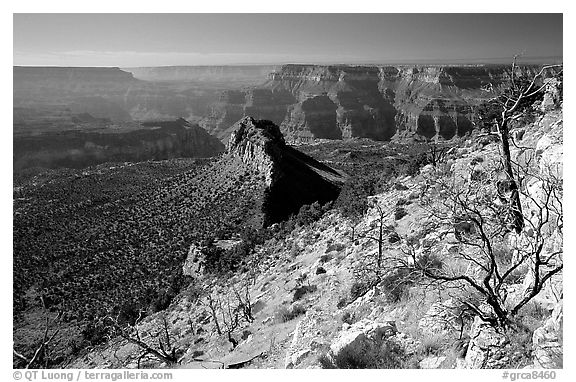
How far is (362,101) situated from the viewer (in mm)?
143250

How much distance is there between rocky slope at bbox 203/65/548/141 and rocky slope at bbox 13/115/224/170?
38498 mm

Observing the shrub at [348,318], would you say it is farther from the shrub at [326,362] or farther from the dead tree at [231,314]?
the dead tree at [231,314]

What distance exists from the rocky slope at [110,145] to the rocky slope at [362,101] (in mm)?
38498

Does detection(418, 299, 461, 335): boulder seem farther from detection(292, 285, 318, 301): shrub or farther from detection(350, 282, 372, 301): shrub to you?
detection(292, 285, 318, 301): shrub

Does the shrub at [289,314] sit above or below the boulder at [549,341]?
below

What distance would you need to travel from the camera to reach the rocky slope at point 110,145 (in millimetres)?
81356

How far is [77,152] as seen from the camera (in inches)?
3465

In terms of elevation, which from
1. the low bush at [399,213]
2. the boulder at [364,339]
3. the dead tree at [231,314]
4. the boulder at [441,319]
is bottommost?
the dead tree at [231,314]

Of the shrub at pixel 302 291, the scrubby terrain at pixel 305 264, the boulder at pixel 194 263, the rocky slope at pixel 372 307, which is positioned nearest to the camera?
the rocky slope at pixel 372 307

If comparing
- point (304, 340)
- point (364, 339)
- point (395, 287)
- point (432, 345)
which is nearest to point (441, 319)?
point (432, 345)

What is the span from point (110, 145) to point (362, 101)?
290 ft

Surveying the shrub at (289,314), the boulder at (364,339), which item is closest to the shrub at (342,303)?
the shrub at (289,314)

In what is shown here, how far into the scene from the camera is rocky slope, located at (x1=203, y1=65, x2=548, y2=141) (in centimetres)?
11931

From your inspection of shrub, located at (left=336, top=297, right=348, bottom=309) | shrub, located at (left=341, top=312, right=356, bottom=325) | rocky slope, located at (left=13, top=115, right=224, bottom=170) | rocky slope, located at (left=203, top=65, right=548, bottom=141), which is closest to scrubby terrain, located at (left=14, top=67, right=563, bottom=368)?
shrub, located at (left=341, top=312, right=356, bottom=325)
